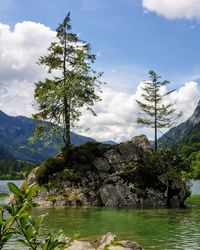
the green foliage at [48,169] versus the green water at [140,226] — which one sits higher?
the green foliage at [48,169]

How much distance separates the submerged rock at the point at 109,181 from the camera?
40375mm

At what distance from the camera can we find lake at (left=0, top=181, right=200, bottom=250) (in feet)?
64.8

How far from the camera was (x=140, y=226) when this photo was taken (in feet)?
82.6

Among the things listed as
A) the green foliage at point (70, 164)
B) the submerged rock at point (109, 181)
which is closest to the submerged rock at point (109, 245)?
the submerged rock at point (109, 181)

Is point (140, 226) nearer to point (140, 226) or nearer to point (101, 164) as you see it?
point (140, 226)

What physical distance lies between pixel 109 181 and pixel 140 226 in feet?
52.7

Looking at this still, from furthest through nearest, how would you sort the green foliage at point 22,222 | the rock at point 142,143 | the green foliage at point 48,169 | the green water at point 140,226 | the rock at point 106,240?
the rock at point 142,143, the green foliage at point 48,169, the green water at point 140,226, the rock at point 106,240, the green foliage at point 22,222

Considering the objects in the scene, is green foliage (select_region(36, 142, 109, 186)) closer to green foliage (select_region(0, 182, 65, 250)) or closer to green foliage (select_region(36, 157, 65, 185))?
green foliage (select_region(36, 157, 65, 185))

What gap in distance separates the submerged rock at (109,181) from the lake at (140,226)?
5.70m

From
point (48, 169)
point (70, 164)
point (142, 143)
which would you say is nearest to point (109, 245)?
point (48, 169)

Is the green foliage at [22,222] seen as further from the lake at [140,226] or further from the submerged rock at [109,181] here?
the submerged rock at [109,181]

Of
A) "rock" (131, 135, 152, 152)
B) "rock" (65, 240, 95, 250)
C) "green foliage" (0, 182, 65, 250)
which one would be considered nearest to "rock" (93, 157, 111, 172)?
"rock" (131, 135, 152, 152)

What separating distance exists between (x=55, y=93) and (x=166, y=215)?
2140 centimetres

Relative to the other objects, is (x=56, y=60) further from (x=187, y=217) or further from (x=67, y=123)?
(x=187, y=217)
